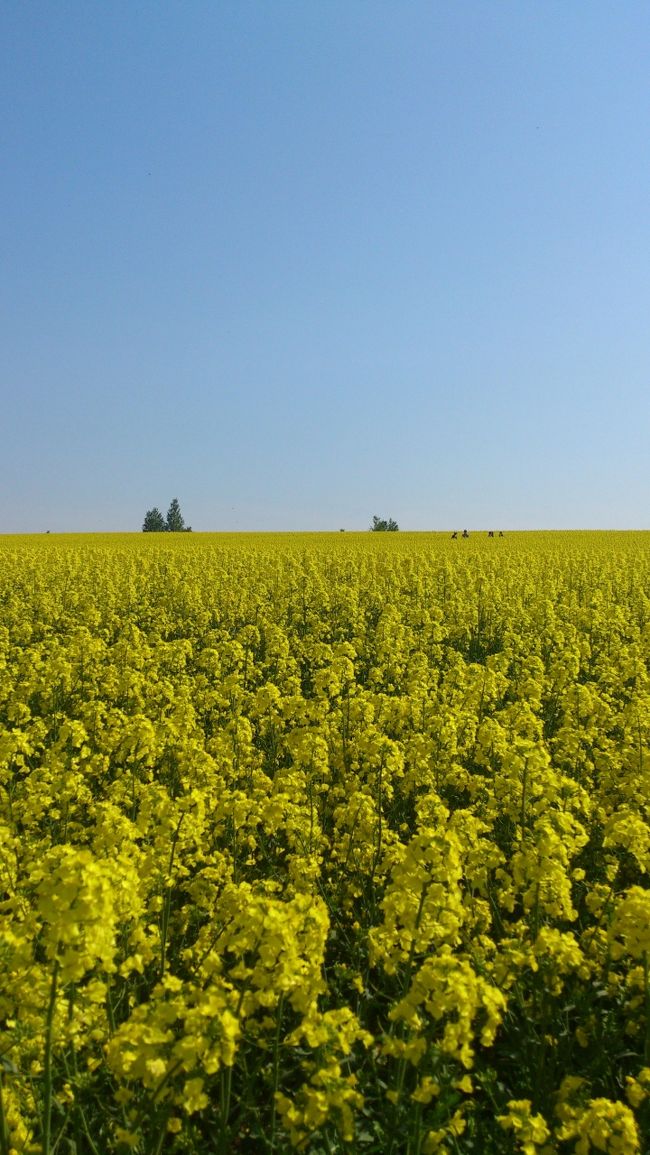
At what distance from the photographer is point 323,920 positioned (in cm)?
302

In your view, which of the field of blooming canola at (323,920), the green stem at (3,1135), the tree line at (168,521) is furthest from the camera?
the tree line at (168,521)

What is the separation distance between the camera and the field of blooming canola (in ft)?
9.24

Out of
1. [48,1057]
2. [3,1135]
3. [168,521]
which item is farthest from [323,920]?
[168,521]

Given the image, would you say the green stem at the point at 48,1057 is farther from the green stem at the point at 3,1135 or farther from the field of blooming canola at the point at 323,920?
the green stem at the point at 3,1135

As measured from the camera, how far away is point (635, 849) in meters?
4.58

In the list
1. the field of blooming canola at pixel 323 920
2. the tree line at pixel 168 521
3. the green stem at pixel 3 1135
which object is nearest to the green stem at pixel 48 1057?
the field of blooming canola at pixel 323 920

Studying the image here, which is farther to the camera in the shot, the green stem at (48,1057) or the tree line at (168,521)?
the tree line at (168,521)

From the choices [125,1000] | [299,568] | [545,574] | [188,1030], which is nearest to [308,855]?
[125,1000]

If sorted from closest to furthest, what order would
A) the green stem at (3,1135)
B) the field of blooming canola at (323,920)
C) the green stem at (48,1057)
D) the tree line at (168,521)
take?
the green stem at (48,1057), the green stem at (3,1135), the field of blooming canola at (323,920), the tree line at (168,521)

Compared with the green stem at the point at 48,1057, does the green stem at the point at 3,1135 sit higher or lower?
lower

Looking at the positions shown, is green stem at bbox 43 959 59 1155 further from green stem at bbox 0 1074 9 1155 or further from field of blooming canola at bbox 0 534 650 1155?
green stem at bbox 0 1074 9 1155

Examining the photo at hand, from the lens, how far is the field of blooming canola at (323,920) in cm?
282

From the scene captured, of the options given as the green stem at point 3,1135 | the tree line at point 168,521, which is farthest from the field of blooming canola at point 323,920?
the tree line at point 168,521

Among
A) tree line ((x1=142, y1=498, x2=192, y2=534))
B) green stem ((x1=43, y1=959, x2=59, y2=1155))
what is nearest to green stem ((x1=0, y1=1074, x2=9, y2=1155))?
green stem ((x1=43, y1=959, x2=59, y2=1155))
